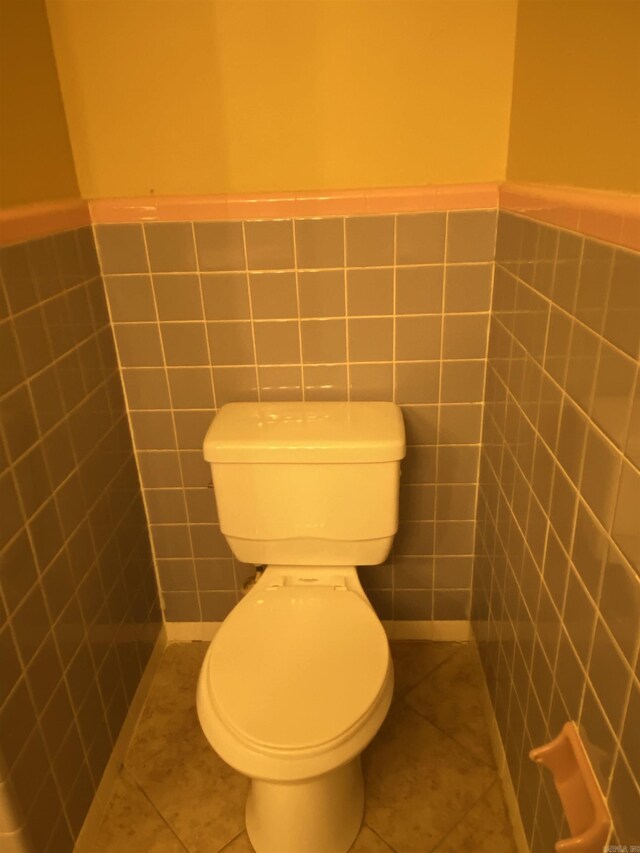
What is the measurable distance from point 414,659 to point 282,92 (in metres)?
1.52

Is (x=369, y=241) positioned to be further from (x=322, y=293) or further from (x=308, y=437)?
(x=308, y=437)

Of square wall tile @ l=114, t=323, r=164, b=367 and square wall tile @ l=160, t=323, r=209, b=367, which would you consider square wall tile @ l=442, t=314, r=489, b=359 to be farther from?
square wall tile @ l=114, t=323, r=164, b=367

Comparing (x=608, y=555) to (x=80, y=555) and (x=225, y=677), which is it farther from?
(x=80, y=555)

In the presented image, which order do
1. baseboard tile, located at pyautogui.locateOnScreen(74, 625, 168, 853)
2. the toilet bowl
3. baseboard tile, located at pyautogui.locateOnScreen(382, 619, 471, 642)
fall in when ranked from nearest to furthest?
the toilet bowl
baseboard tile, located at pyautogui.locateOnScreen(74, 625, 168, 853)
baseboard tile, located at pyautogui.locateOnScreen(382, 619, 471, 642)

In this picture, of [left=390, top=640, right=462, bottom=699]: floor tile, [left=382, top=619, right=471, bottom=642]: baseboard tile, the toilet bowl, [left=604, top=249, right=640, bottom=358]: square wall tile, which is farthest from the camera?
[left=382, top=619, right=471, bottom=642]: baseboard tile

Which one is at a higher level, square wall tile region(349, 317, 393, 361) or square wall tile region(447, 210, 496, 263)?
square wall tile region(447, 210, 496, 263)

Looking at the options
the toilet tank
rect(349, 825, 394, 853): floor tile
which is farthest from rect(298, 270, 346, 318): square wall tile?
rect(349, 825, 394, 853): floor tile

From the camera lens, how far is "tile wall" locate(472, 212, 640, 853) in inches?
29.6

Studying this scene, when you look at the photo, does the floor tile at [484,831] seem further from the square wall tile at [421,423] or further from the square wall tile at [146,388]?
the square wall tile at [146,388]

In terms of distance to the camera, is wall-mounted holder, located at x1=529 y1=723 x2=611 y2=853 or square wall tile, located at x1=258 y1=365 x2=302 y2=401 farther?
square wall tile, located at x1=258 y1=365 x2=302 y2=401

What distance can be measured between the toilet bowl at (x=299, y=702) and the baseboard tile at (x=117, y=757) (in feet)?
1.13

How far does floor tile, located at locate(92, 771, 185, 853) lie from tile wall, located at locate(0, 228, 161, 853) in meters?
0.09

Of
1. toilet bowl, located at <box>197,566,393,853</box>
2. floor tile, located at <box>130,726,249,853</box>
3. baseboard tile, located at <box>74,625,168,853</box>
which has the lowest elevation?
floor tile, located at <box>130,726,249,853</box>

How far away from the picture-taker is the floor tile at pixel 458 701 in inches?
61.5
